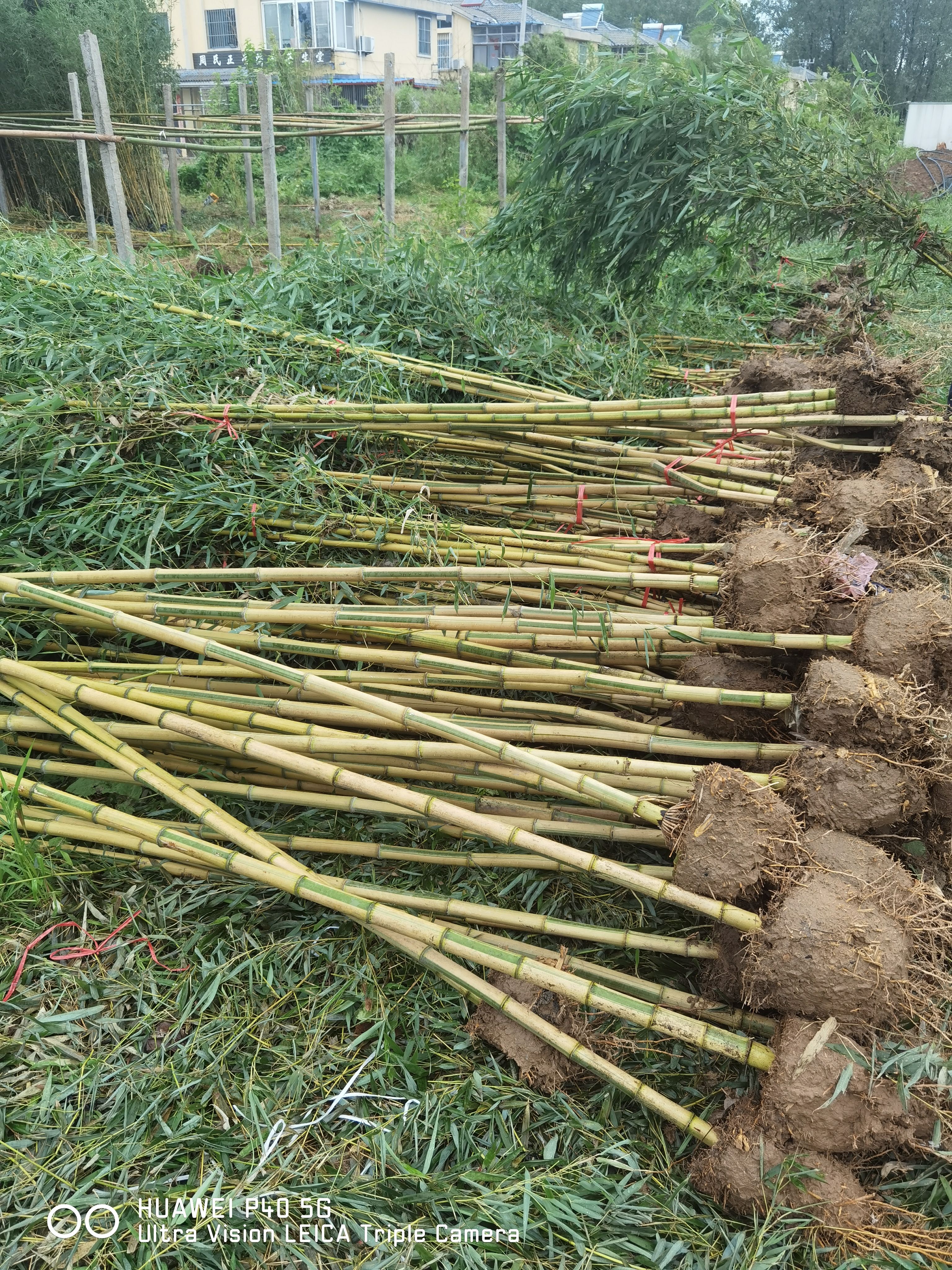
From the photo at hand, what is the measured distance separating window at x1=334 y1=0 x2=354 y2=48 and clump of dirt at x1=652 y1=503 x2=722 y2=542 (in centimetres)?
2635

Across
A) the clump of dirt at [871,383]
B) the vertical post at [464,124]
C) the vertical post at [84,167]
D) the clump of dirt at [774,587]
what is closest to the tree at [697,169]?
the clump of dirt at [871,383]

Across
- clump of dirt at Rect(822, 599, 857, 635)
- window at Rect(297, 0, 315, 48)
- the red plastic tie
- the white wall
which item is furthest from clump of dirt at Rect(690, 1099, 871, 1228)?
the white wall

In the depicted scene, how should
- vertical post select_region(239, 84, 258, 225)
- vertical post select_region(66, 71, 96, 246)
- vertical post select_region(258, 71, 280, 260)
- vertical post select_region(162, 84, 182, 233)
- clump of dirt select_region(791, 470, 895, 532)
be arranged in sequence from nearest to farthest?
1. clump of dirt select_region(791, 470, 895, 532)
2. vertical post select_region(258, 71, 280, 260)
3. vertical post select_region(66, 71, 96, 246)
4. vertical post select_region(162, 84, 182, 233)
5. vertical post select_region(239, 84, 258, 225)

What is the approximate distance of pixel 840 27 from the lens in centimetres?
2830

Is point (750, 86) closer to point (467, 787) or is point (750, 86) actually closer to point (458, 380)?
point (458, 380)

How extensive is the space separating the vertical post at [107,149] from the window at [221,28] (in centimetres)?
2089

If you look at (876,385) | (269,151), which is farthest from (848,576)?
(269,151)

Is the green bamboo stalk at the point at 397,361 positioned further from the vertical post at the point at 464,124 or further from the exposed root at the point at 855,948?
the vertical post at the point at 464,124

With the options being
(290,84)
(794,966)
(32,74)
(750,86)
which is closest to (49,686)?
(794,966)

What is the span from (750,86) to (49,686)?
4252 millimetres

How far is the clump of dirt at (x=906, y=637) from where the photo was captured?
187cm

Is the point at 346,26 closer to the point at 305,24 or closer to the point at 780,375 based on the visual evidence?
the point at 305,24

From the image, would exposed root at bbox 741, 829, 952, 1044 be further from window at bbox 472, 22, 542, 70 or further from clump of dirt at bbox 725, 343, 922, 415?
window at bbox 472, 22, 542, 70

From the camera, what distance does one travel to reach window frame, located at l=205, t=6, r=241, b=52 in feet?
76.2
